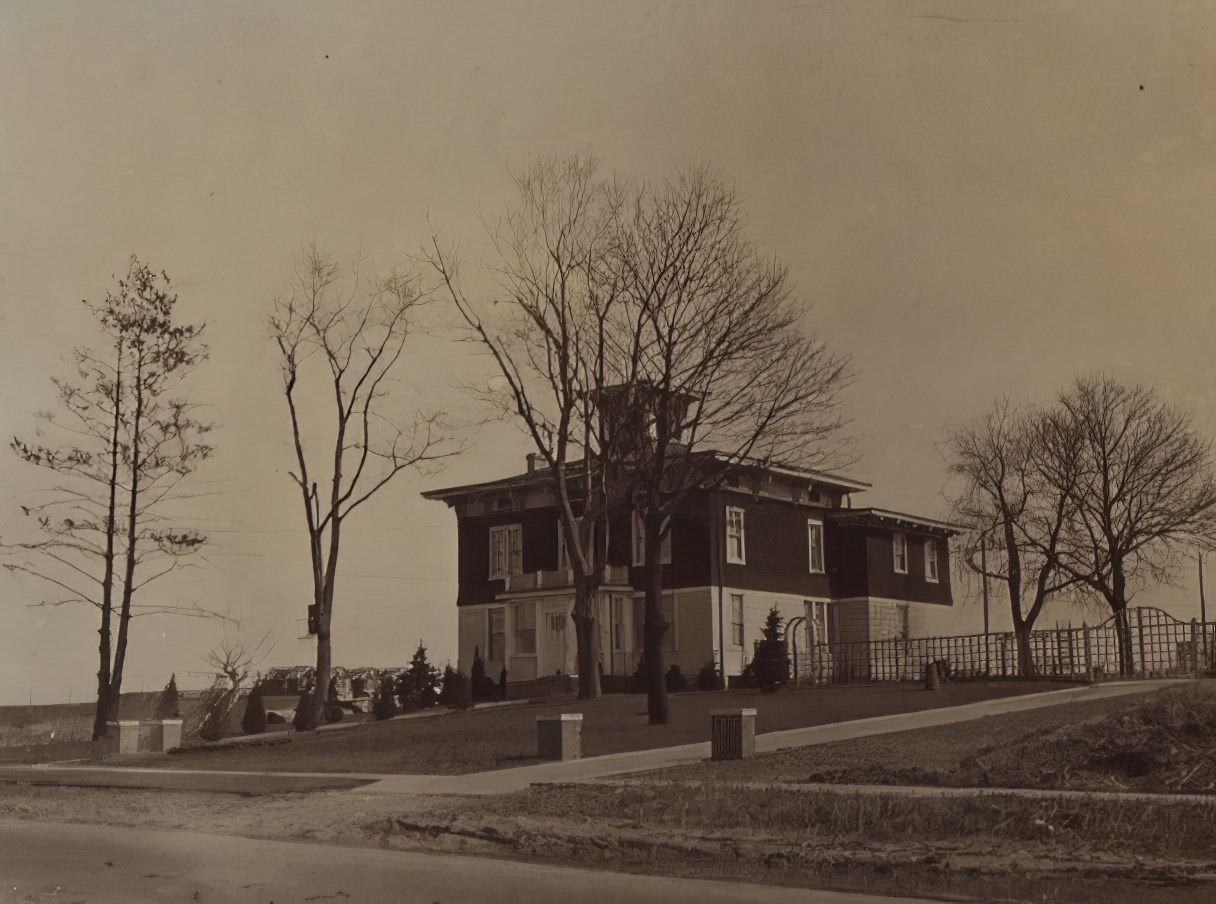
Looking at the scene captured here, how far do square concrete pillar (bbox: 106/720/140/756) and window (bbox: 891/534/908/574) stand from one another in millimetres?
26558

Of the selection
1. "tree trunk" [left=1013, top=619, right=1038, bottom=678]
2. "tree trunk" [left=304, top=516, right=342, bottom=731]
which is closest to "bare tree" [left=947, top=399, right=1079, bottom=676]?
"tree trunk" [left=1013, top=619, right=1038, bottom=678]

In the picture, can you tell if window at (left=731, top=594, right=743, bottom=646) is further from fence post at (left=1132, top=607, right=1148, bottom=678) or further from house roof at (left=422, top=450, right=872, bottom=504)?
Answer: fence post at (left=1132, top=607, right=1148, bottom=678)

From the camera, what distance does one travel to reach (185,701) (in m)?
42.3

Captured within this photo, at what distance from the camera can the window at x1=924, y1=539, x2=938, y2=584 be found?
47891 mm

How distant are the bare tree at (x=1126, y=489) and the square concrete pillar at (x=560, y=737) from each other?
41.0 feet

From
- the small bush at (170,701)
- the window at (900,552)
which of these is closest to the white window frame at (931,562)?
the window at (900,552)

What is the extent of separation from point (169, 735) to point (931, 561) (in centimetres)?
2881

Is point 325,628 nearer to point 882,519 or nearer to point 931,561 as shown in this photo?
point 882,519

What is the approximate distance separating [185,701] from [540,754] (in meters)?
25.4

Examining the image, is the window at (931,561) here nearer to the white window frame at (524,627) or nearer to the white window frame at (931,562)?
the white window frame at (931,562)

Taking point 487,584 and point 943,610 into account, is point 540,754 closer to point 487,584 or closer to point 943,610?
point 487,584

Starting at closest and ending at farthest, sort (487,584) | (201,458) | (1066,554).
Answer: (201,458) → (1066,554) → (487,584)

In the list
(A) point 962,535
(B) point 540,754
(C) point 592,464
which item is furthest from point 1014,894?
(A) point 962,535

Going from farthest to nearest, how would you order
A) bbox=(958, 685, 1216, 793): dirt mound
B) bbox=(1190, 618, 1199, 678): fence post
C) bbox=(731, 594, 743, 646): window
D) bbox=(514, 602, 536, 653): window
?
bbox=(514, 602, 536, 653): window, bbox=(731, 594, 743, 646): window, bbox=(1190, 618, 1199, 678): fence post, bbox=(958, 685, 1216, 793): dirt mound
